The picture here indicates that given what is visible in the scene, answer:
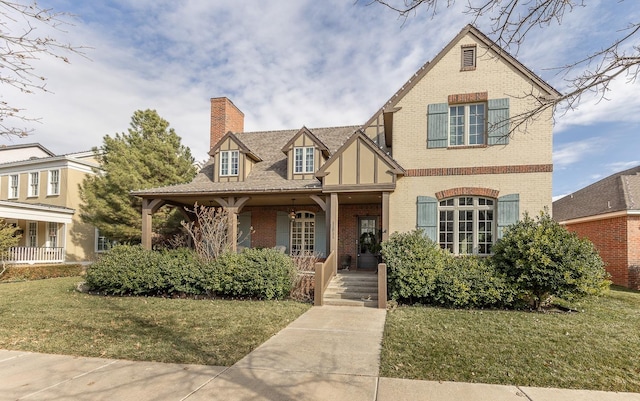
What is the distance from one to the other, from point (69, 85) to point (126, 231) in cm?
1484

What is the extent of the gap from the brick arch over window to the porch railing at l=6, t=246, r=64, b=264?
2044 centimetres

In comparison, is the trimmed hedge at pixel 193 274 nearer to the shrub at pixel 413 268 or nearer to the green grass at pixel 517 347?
the shrub at pixel 413 268

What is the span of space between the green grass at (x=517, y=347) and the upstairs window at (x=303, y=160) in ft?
27.0

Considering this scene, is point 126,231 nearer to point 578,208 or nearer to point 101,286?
point 101,286

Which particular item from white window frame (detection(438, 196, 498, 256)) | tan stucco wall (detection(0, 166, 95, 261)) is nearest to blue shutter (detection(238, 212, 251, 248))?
white window frame (detection(438, 196, 498, 256))

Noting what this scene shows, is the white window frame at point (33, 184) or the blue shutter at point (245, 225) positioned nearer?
the blue shutter at point (245, 225)

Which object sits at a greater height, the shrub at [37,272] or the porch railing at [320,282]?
the porch railing at [320,282]

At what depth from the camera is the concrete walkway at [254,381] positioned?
4.10m

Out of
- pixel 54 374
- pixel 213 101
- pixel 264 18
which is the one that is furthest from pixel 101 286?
pixel 213 101

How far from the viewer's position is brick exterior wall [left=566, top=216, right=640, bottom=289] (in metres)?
13.5

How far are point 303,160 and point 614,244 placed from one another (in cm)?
1296

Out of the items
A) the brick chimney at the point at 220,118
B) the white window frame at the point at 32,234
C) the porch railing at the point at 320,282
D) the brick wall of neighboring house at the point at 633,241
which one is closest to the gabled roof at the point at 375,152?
the porch railing at the point at 320,282

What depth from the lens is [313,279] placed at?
36.3ft

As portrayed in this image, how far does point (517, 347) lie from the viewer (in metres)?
5.89
